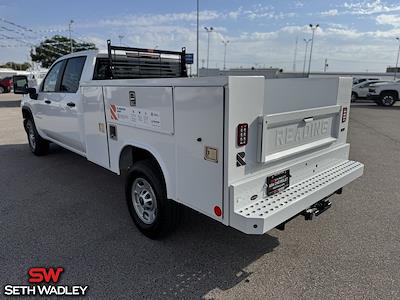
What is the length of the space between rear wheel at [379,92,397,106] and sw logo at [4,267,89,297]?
2098 centimetres

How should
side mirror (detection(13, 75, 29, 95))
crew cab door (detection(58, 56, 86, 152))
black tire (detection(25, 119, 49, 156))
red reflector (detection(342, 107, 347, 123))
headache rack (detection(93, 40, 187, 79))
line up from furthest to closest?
black tire (detection(25, 119, 49, 156))
side mirror (detection(13, 75, 29, 95))
crew cab door (detection(58, 56, 86, 152))
headache rack (detection(93, 40, 187, 79))
red reflector (detection(342, 107, 347, 123))

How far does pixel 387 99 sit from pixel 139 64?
19091 millimetres

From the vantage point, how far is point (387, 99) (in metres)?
19.3

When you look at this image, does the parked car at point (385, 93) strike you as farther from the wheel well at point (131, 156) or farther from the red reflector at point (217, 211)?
the red reflector at point (217, 211)

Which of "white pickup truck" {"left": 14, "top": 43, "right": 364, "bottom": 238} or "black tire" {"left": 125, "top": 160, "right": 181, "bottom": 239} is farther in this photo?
"black tire" {"left": 125, "top": 160, "right": 181, "bottom": 239}

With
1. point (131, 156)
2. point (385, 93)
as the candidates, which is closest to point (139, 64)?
point (131, 156)

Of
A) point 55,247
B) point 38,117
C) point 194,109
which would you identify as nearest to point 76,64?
point 38,117

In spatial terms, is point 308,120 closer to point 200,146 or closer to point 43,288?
point 200,146

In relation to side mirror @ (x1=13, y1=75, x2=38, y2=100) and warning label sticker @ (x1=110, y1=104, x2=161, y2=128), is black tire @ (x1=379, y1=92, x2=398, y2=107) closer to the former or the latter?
side mirror @ (x1=13, y1=75, x2=38, y2=100)

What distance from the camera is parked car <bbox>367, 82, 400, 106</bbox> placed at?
61.4ft

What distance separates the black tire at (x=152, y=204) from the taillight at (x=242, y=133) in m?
1.07

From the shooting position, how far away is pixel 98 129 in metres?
4.09

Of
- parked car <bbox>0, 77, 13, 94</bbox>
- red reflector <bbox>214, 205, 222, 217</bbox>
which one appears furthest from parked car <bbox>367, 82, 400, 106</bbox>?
parked car <bbox>0, 77, 13, 94</bbox>

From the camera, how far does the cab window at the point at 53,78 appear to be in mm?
5288
